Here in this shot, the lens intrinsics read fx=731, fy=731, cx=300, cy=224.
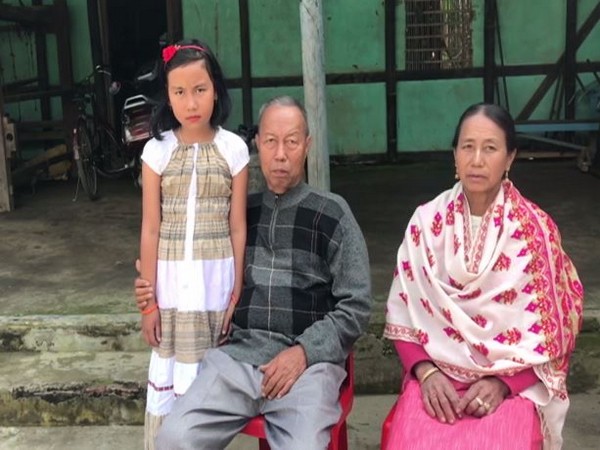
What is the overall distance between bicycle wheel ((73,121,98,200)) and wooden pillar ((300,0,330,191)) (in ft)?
11.2

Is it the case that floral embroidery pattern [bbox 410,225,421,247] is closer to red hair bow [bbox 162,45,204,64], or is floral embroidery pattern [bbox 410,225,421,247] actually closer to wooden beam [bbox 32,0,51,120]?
red hair bow [bbox 162,45,204,64]

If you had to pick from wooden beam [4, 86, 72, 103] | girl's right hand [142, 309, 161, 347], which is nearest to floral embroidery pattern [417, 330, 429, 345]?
girl's right hand [142, 309, 161, 347]

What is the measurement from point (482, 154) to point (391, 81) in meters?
4.97

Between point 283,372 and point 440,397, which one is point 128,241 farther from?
point 440,397

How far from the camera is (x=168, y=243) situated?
7.29ft

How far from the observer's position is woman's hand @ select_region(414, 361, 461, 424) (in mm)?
1974

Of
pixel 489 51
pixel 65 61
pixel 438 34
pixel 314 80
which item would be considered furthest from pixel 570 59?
pixel 65 61

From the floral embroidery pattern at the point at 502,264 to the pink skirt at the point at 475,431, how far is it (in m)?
0.35

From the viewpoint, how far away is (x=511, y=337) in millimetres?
2018

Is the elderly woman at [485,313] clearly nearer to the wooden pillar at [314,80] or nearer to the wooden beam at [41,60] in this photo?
the wooden pillar at [314,80]

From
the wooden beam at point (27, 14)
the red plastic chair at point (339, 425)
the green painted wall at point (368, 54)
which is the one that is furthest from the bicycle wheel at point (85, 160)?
the red plastic chair at point (339, 425)

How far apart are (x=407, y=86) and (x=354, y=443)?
4.65 metres

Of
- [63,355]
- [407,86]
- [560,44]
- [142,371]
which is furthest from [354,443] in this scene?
[560,44]

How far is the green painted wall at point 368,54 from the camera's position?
675cm
